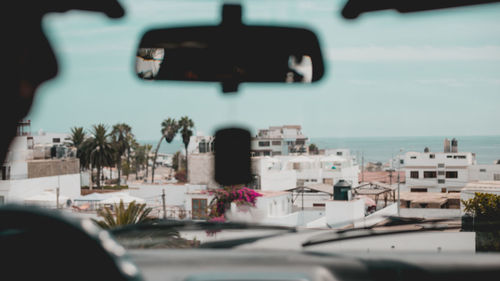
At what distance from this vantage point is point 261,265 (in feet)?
8.77

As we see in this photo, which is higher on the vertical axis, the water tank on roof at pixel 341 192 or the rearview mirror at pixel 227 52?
the rearview mirror at pixel 227 52

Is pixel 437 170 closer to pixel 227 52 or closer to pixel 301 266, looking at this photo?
pixel 301 266

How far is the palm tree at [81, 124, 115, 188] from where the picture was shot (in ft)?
200

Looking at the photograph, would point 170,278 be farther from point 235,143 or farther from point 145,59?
point 145,59

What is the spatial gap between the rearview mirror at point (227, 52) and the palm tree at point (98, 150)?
59.6 m

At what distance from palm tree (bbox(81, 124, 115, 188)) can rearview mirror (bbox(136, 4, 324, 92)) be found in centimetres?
5958

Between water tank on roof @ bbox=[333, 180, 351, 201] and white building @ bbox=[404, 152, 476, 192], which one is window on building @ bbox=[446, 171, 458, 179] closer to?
white building @ bbox=[404, 152, 476, 192]

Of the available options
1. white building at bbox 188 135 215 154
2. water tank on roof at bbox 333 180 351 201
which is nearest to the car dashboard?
white building at bbox 188 135 215 154

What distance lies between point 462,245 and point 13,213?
2798 millimetres

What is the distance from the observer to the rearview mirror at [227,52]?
249 cm

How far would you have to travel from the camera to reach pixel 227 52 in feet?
8.30

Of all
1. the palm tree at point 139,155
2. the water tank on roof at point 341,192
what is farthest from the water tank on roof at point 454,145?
the palm tree at point 139,155

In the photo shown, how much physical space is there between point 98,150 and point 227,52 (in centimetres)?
6123

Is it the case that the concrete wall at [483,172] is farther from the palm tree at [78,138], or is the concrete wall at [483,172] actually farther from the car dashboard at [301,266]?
the car dashboard at [301,266]
